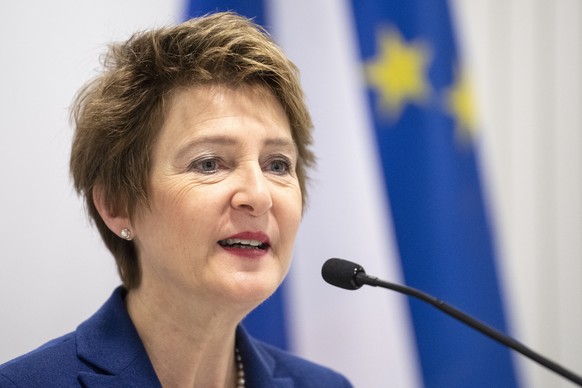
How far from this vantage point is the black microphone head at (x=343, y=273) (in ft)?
4.29

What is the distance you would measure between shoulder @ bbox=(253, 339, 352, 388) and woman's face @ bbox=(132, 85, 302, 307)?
16.4 inches

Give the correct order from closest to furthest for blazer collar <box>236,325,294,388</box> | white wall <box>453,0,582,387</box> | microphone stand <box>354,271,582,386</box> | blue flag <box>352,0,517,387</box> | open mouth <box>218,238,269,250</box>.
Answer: microphone stand <box>354,271,582,386</box>
open mouth <box>218,238,269,250</box>
blazer collar <box>236,325,294,388</box>
blue flag <box>352,0,517,387</box>
white wall <box>453,0,582,387</box>

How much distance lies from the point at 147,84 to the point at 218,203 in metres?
0.32

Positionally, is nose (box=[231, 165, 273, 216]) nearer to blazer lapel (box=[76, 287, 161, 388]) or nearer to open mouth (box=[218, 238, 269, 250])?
open mouth (box=[218, 238, 269, 250])

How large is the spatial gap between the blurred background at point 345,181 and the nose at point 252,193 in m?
0.64

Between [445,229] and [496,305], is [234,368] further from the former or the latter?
[496,305]

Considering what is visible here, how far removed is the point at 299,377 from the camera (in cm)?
180

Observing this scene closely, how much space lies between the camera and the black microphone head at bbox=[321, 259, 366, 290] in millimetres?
1309

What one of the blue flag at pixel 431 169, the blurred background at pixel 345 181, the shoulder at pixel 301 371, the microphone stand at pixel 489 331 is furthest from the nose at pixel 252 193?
the blue flag at pixel 431 169

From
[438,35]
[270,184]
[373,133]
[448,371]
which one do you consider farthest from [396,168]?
[270,184]

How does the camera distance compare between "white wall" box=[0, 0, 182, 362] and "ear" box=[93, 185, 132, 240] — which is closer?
"ear" box=[93, 185, 132, 240]

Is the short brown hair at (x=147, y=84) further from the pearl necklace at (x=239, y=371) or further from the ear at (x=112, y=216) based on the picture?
the pearl necklace at (x=239, y=371)

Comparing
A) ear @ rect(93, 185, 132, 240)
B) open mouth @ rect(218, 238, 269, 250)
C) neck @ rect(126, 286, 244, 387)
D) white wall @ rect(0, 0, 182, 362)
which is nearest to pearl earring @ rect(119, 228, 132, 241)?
ear @ rect(93, 185, 132, 240)

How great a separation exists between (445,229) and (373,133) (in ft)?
1.30
